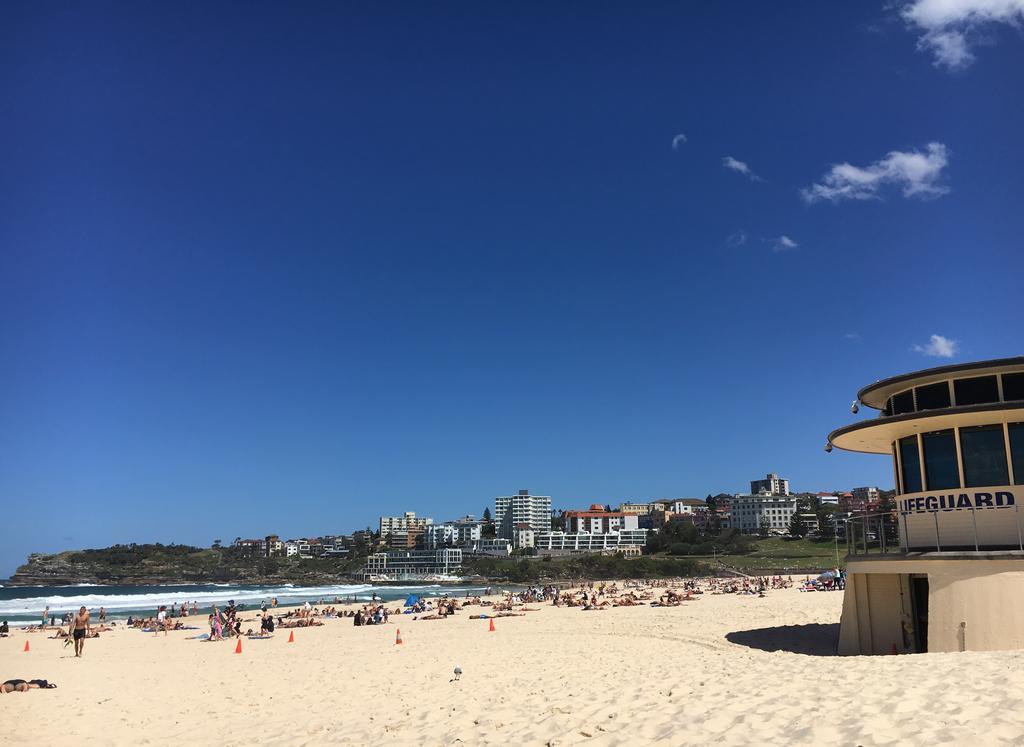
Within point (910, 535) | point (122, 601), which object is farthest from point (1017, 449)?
point (122, 601)

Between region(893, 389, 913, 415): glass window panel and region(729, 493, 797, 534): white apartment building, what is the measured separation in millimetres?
168572

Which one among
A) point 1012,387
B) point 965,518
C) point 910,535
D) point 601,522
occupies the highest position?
point 1012,387

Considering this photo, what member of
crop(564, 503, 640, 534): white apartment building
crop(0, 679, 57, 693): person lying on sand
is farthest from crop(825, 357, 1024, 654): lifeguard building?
crop(564, 503, 640, 534): white apartment building

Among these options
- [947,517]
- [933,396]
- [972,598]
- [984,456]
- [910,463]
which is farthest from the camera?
[910,463]

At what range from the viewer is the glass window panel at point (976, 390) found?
11898 mm

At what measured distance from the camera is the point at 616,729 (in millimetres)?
7293

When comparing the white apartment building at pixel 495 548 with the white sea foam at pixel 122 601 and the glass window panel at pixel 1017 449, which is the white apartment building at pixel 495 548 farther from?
the glass window panel at pixel 1017 449

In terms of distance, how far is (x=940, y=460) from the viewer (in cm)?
1255

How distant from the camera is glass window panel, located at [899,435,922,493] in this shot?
512 inches

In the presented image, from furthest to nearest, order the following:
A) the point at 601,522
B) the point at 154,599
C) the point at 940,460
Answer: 1. the point at 601,522
2. the point at 154,599
3. the point at 940,460

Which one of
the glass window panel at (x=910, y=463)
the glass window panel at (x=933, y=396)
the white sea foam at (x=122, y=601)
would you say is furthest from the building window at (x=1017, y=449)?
the white sea foam at (x=122, y=601)

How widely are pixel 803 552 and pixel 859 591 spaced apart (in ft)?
353

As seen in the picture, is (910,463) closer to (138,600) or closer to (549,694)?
(549,694)

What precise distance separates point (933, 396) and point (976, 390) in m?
0.74
